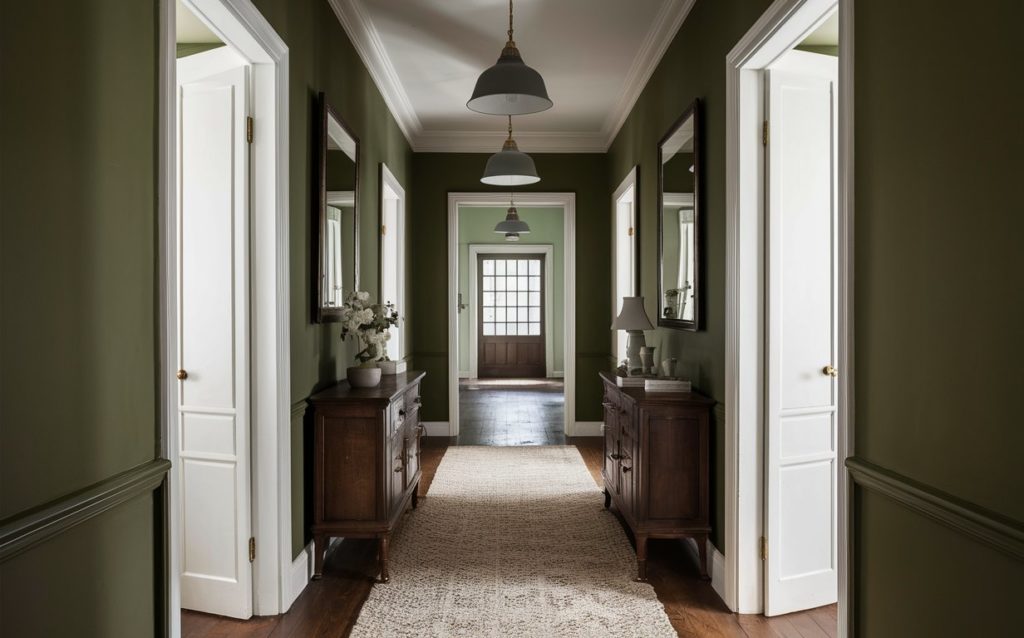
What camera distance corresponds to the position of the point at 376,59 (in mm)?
4621

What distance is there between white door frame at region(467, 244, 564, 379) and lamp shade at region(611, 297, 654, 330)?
326 inches

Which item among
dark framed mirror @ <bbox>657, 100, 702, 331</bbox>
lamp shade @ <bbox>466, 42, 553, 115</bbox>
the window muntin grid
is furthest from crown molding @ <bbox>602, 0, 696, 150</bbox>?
the window muntin grid

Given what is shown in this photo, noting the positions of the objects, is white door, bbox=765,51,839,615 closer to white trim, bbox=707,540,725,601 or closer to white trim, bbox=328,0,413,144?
white trim, bbox=707,540,725,601

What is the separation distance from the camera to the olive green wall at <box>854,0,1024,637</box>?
137cm

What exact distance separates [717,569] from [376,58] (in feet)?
12.2

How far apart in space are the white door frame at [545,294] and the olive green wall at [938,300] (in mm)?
10460

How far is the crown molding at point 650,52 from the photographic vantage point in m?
3.86

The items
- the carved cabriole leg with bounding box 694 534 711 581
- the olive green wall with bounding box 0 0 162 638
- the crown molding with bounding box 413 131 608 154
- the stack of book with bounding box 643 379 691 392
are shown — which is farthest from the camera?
the crown molding with bounding box 413 131 608 154

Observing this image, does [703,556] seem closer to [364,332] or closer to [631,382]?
[631,382]

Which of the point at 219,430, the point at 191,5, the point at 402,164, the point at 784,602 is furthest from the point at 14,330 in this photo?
the point at 402,164

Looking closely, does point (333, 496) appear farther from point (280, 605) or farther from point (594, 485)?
point (594, 485)

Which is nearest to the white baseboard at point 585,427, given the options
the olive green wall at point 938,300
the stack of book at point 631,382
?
the stack of book at point 631,382

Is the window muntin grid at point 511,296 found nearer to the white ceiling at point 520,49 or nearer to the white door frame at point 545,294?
the white door frame at point 545,294

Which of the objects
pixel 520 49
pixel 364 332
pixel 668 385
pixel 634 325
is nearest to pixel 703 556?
pixel 668 385
